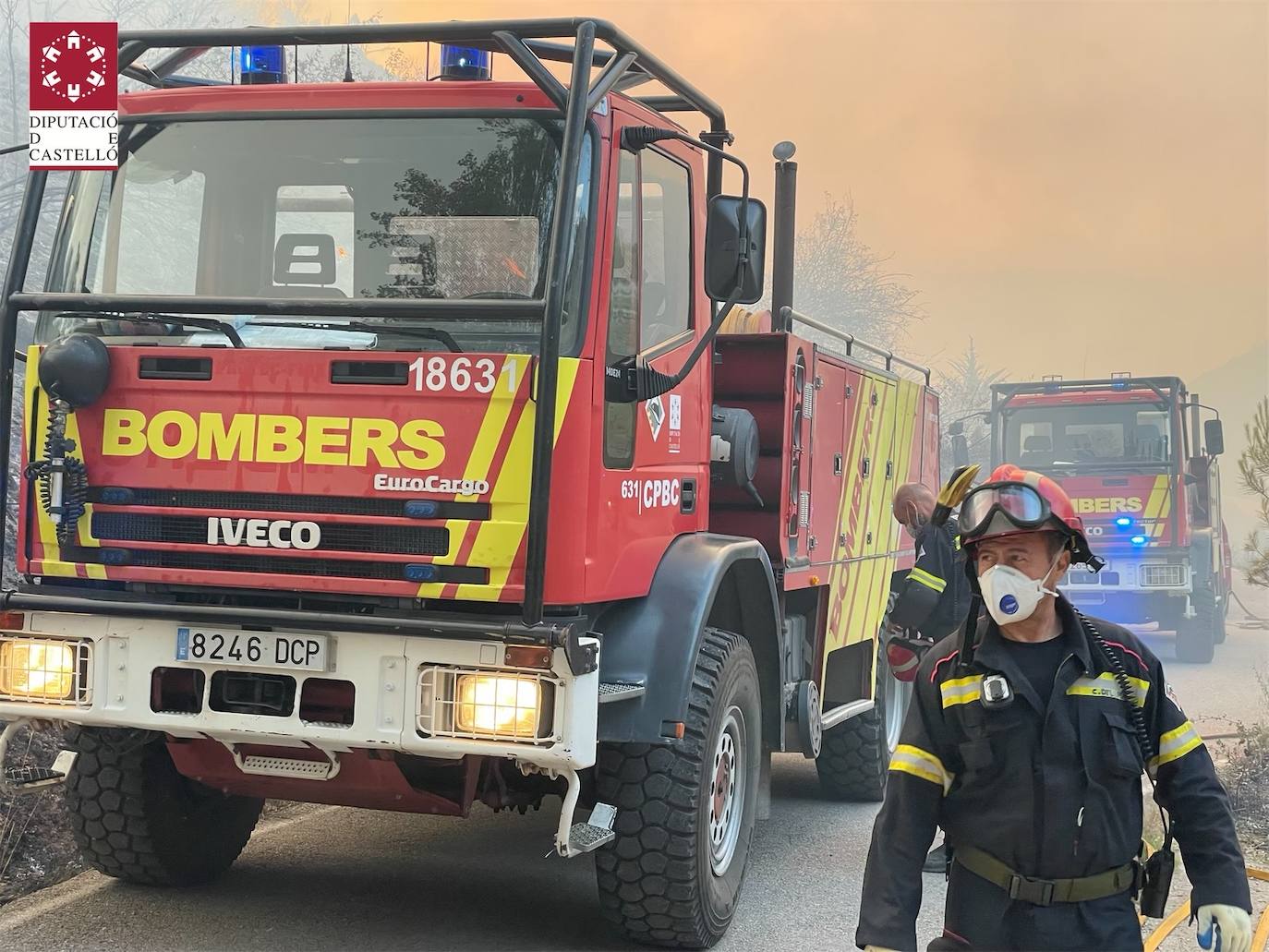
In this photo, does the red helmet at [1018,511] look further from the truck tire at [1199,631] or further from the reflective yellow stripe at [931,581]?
the truck tire at [1199,631]

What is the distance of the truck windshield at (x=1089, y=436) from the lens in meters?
17.3

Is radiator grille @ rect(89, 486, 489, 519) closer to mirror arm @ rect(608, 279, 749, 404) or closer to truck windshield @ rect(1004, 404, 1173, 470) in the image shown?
mirror arm @ rect(608, 279, 749, 404)

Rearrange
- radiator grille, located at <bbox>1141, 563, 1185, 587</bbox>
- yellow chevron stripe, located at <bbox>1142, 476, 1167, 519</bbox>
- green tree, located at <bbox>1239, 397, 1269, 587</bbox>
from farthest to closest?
1. yellow chevron stripe, located at <bbox>1142, 476, 1167, 519</bbox>
2. radiator grille, located at <bbox>1141, 563, 1185, 587</bbox>
3. green tree, located at <bbox>1239, 397, 1269, 587</bbox>

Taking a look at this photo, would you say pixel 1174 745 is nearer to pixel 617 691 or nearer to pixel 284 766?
pixel 617 691

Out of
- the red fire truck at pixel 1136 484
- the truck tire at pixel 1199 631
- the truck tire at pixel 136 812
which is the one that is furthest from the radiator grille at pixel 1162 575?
the truck tire at pixel 136 812

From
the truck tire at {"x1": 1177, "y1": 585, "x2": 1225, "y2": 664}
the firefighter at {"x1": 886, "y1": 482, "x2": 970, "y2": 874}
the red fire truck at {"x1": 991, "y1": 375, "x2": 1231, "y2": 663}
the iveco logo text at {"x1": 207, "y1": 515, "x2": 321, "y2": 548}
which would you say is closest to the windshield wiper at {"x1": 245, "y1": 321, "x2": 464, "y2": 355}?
the iveco logo text at {"x1": 207, "y1": 515, "x2": 321, "y2": 548}

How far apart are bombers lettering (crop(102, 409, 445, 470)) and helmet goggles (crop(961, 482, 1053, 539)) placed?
6.53 ft

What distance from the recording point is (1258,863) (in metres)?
6.95

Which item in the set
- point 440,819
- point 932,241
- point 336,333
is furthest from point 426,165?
point 932,241

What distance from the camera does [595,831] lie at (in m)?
4.73

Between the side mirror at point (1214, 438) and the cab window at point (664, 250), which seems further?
the side mirror at point (1214, 438)

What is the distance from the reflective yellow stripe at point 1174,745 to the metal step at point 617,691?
79.0 inches

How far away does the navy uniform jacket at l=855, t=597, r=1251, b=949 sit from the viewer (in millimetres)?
2814

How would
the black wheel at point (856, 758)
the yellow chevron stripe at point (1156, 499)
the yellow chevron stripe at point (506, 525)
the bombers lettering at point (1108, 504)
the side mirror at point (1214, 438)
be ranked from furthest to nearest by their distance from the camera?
1. the side mirror at point (1214, 438)
2. the bombers lettering at point (1108, 504)
3. the yellow chevron stripe at point (1156, 499)
4. the black wheel at point (856, 758)
5. the yellow chevron stripe at point (506, 525)
